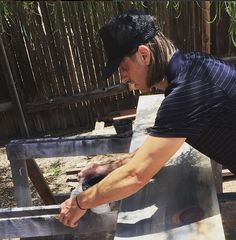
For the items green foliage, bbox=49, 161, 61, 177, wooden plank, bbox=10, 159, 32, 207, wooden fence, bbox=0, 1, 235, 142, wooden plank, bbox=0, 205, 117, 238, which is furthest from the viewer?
wooden fence, bbox=0, 1, 235, 142

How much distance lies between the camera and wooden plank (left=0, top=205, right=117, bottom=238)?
2404 mm

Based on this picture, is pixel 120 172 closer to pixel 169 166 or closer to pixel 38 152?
pixel 169 166

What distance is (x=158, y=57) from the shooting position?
6.98 ft

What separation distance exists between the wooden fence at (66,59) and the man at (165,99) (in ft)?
11.8

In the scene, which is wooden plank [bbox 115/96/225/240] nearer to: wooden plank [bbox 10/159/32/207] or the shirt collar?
the shirt collar

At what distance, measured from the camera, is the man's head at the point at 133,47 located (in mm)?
2105

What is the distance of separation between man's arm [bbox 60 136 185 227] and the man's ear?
1.26ft

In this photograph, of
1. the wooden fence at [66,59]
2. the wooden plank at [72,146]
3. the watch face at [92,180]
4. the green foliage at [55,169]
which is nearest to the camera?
the watch face at [92,180]

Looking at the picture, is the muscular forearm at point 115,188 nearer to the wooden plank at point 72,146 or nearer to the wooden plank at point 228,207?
the wooden plank at point 228,207

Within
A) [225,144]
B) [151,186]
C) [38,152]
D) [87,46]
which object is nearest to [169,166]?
[151,186]

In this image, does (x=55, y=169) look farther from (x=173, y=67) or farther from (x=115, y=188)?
(x=173, y=67)

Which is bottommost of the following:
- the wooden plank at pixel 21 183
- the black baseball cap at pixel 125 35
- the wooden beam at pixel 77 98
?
the wooden beam at pixel 77 98

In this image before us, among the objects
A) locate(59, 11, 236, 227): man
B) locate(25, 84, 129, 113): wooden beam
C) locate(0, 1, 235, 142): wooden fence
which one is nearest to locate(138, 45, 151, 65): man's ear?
locate(59, 11, 236, 227): man

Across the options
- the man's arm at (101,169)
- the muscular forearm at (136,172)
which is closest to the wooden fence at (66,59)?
the man's arm at (101,169)
